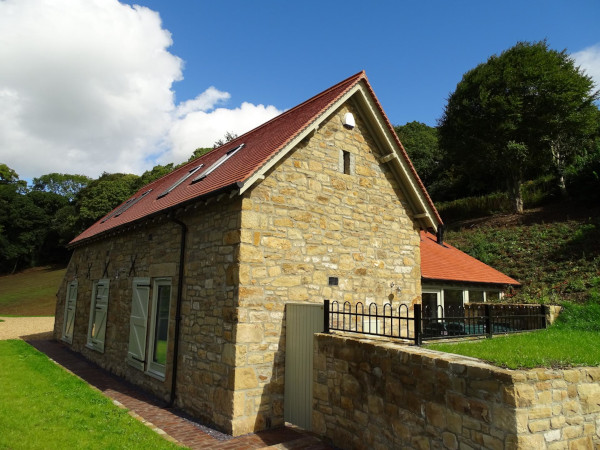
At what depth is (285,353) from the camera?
7480 mm

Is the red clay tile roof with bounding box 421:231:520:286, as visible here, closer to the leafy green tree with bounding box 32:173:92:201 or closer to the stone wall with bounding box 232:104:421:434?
the stone wall with bounding box 232:104:421:434

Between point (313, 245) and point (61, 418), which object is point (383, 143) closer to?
point (313, 245)

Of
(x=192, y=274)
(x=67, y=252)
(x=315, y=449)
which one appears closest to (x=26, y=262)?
(x=67, y=252)

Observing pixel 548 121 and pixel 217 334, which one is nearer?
pixel 217 334

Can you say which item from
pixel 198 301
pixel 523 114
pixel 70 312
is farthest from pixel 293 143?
pixel 523 114

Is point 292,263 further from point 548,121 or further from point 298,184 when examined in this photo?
point 548,121

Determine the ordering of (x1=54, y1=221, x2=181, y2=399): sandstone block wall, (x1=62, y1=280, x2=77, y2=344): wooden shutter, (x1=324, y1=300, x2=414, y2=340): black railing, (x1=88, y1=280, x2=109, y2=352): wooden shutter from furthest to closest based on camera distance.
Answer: (x1=62, y1=280, x2=77, y2=344): wooden shutter < (x1=88, y1=280, x2=109, y2=352): wooden shutter < (x1=54, y1=221, x2=181, y2=399): sandstone block wall < (x1=324, y1=300, x2=414, y2=340): black railing

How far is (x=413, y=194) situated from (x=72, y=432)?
8.58 metres

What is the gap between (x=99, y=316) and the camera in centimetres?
1270

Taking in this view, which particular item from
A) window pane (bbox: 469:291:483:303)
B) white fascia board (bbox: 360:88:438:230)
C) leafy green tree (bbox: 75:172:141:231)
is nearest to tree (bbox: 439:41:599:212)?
window pane (bbox: 469:291:483:303)

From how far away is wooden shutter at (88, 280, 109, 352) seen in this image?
39.9 feet

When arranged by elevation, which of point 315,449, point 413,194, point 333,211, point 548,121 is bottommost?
point 315,449

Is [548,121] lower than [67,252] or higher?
higher

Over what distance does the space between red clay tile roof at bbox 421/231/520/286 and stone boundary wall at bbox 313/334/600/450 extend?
23.2 ft
